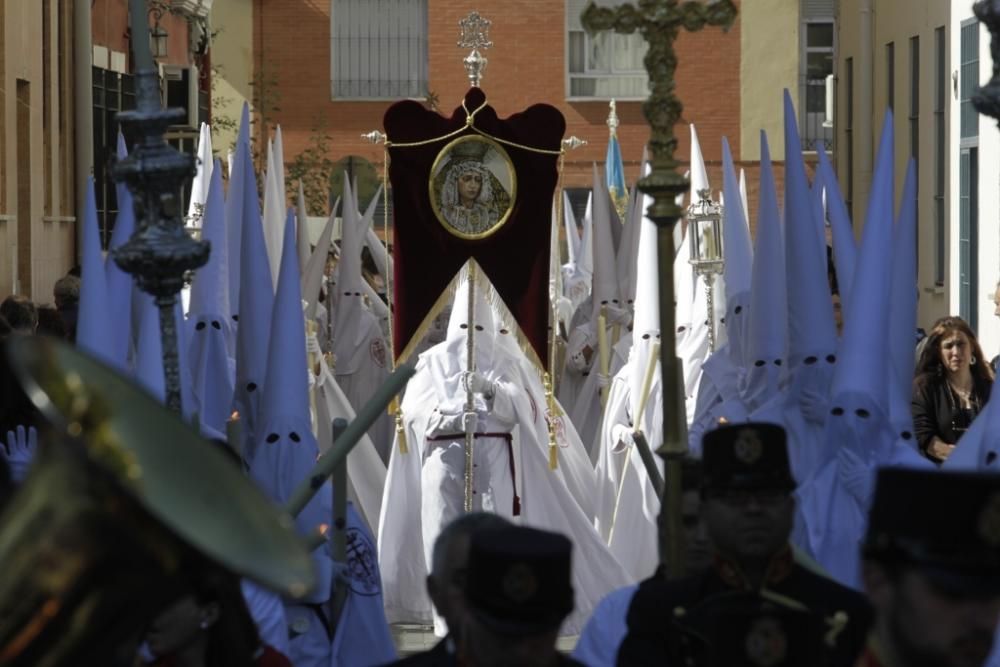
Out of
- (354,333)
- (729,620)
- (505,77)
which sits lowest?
(729,620)

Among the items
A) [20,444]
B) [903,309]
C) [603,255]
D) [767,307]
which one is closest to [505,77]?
[603,255]

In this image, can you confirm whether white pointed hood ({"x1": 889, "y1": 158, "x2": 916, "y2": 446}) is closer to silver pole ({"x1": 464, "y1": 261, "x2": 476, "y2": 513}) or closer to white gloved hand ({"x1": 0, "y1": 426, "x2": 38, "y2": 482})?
white gloved hand ({"x1": 0, "y1": 426, "x2": 38, "y2": 482})

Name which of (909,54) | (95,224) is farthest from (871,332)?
(909,54)

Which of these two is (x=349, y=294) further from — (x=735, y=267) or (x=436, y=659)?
(x=436, y=659)

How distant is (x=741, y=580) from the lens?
4660mm

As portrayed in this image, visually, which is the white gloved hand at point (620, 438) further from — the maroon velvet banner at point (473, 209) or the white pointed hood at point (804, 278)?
the white pointed hood at point (804, 278)

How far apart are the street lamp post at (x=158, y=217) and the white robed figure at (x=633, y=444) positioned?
653cm

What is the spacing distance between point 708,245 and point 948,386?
311 cm

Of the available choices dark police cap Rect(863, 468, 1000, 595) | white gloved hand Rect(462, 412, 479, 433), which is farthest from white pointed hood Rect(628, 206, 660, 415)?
dark police cap Rect(863, 468, 1000, 595)

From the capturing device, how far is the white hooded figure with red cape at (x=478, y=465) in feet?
38.7

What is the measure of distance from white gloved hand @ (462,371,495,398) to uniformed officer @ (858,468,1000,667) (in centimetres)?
821

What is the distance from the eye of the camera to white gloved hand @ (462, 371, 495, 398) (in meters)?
11.8

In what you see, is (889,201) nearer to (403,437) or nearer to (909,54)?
(403,437)

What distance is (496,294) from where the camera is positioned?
12.6m
